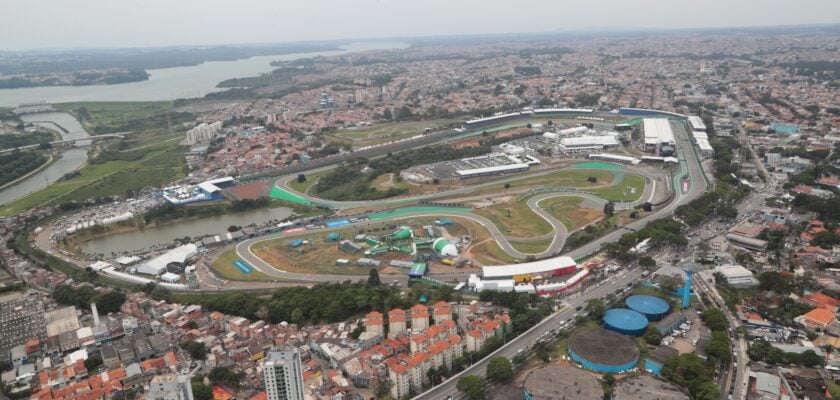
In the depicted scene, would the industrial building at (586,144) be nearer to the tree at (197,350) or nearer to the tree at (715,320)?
the tree at (715,320)

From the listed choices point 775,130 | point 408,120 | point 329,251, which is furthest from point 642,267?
point 408,120

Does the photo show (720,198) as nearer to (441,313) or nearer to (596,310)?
(596,310)

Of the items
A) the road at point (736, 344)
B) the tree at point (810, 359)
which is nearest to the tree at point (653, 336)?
the road at point (736, 344)

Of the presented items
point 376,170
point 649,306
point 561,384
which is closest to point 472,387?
point 561,384

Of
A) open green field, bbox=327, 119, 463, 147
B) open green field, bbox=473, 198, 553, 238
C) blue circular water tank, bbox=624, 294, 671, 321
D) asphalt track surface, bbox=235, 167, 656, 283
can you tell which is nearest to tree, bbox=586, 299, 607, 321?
blue circular water tank, bbox=624, 294, 671, 321

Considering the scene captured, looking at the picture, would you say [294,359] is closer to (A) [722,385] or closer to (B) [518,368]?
(B) [518,368]
